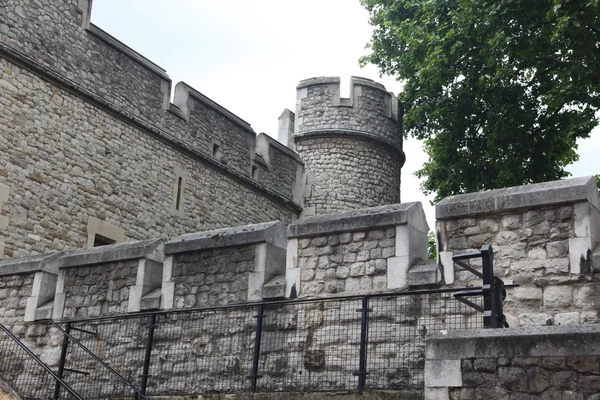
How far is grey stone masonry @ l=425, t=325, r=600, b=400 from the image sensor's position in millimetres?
4680

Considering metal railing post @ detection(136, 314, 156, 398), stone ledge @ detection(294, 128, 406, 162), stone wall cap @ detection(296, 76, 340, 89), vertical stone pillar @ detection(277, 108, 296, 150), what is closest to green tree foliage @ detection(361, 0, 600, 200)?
stone ledge @ detection(294, 128, 406, 162)

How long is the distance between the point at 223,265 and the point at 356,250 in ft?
4.69

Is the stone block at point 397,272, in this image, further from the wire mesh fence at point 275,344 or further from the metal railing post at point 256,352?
the metal railing post at point 256,352

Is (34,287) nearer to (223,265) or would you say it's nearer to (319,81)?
(223,265)

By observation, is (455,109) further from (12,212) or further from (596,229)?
(596,229)

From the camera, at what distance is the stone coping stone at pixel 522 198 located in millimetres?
6199

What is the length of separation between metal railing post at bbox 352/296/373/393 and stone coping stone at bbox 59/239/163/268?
2609 mm

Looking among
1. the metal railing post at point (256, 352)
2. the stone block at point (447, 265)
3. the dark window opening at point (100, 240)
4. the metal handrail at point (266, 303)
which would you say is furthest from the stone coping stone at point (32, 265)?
the stone block at point (447, 265)

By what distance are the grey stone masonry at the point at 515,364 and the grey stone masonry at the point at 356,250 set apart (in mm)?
1776

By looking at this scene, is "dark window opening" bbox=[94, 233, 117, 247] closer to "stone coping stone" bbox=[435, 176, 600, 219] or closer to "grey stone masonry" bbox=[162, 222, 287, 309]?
"grey stone masonry" bbox=[162, 222, 287, 309]

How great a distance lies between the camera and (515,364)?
489 cm

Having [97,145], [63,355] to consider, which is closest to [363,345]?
[63,355]

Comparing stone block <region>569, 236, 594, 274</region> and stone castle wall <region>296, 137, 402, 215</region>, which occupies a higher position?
stone castle wall <region>296, 137, 402, 215</region>

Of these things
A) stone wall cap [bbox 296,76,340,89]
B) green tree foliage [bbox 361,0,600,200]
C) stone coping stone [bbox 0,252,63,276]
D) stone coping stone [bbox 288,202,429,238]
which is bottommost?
stone coping stone [bbox 0,252,63,276]
